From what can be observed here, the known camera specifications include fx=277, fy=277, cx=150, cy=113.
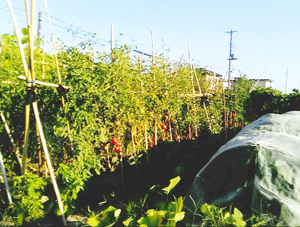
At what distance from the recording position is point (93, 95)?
11.3ft

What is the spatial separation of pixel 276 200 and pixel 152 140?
140 inches

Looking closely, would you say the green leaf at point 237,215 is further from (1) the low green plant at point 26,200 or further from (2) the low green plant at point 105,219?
(1) the low green plant at point 26,200

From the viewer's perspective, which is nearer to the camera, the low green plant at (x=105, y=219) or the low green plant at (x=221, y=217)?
the low green plant at (x=221, y=217)

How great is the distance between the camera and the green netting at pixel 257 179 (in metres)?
2.27

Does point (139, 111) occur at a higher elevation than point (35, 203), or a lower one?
higher

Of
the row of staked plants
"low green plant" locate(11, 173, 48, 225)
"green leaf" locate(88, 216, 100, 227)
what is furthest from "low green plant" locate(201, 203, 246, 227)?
"low green plant" locate(11, 173, 48, 225)

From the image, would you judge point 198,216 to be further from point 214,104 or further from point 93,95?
point 214,104

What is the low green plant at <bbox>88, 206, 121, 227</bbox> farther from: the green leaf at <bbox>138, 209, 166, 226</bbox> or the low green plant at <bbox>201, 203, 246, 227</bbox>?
the low green plant at <bbox>201, 203, 246, 227</bbox>

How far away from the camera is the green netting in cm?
227

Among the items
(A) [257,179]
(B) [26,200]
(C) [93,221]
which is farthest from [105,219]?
(A) [257,179]

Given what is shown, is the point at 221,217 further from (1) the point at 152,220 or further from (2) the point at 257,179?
(1) the point at 152,220

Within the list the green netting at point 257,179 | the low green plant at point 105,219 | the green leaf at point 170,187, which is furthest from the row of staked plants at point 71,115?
the green netting at point 257,179

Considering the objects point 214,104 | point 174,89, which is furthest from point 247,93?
point 174,89

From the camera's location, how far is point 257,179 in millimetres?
2346
